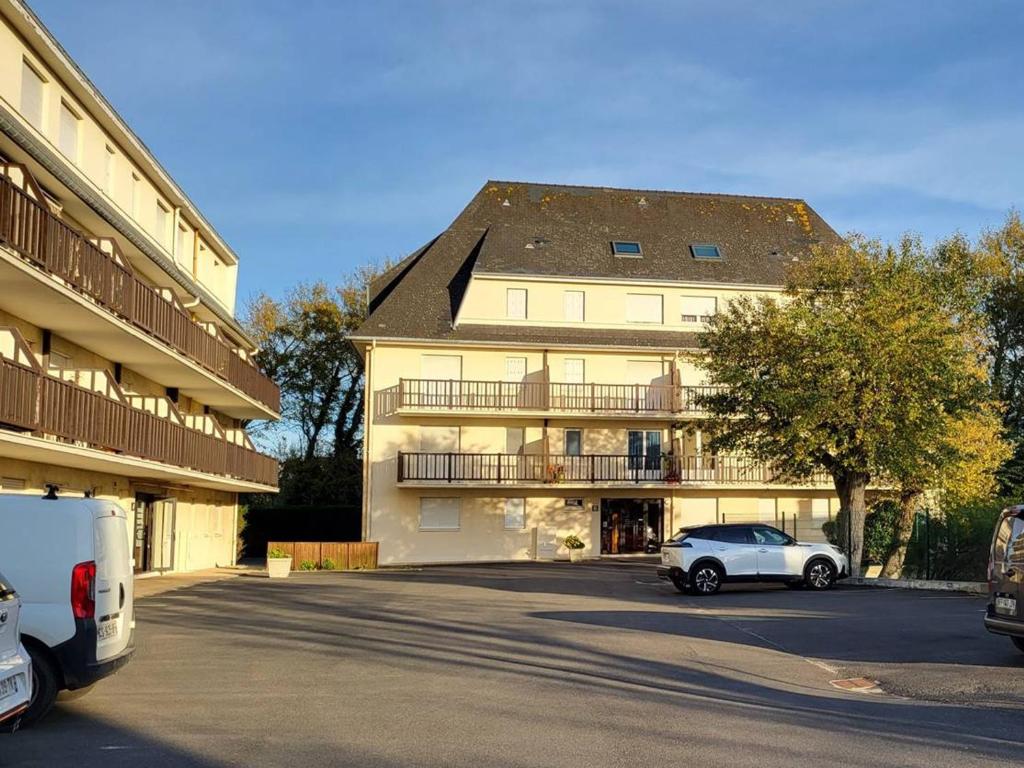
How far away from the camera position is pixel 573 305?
43.3 m

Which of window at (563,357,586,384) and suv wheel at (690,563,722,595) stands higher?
window at (563,357,586,384)

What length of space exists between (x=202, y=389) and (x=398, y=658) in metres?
20.9

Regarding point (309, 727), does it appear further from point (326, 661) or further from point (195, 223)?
point (195, 223)

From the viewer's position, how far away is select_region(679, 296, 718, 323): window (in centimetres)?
4372

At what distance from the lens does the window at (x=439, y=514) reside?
41250 millimetres

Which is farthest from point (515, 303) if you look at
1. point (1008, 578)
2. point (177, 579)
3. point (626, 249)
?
point (1008, 578)

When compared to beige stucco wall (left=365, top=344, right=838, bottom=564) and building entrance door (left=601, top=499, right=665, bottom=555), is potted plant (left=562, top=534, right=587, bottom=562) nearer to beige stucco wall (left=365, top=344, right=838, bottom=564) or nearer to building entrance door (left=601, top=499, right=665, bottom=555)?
beige stucco wall (left=365, top=344, right=838, bottom=564)

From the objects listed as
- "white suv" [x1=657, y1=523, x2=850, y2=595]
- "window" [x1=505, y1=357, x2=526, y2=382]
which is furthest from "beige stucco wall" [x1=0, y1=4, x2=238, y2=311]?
"white suv" [x1=657, y1=523, x2=850, y2=595]

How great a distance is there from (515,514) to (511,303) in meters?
7.95

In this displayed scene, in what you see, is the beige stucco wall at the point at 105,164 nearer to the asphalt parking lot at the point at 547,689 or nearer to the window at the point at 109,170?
the window at the point at 109,170

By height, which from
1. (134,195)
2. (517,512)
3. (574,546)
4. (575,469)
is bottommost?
(574,546)

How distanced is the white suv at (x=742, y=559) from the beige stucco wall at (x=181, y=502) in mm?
11595

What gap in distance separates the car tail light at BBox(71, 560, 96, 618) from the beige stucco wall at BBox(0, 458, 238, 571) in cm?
910

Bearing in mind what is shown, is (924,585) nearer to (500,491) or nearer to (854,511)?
(854,511)
